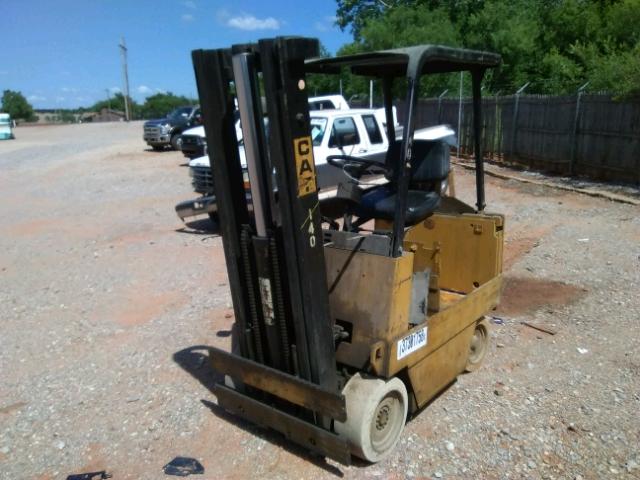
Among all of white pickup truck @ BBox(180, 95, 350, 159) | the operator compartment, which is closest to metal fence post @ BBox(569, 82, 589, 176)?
white pickup truck @ BBox(180, 95, 350, 159)

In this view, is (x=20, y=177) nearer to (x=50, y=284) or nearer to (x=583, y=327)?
(x=50, y=284)

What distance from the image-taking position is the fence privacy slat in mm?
13297

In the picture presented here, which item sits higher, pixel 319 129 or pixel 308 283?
pixel 319 129

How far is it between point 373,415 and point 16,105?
9690 centimetres

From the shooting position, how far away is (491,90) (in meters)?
24.8

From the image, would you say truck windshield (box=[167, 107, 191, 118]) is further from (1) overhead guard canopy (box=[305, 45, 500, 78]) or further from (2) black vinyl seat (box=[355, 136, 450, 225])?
(1) overhead guard canopy (box=[305, 45, 500, 78])

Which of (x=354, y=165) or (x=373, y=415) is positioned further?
(x=354, y=165)

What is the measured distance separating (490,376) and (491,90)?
2253cm

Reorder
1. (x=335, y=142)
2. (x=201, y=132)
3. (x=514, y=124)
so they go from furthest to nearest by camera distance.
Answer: (x=201, y=132)
(x=514, y=124)
(x=335, y=142)

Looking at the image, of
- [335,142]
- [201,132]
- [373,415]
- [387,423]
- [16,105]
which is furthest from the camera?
[16,105]

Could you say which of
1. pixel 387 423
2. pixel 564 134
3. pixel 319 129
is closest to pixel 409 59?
pixel 387 423

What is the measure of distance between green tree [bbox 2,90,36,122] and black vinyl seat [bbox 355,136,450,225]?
94.6 metres

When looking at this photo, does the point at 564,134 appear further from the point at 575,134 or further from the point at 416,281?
the point at 416,281

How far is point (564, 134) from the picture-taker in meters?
15.2
